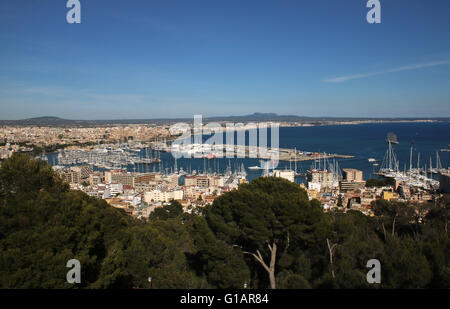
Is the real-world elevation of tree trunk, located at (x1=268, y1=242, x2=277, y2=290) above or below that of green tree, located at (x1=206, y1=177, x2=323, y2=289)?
below

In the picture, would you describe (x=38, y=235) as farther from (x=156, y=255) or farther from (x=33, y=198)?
(x=156, y=255)

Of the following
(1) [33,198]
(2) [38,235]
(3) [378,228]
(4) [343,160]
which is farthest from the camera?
(4) [343,160]

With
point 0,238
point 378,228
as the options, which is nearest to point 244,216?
point 0,238

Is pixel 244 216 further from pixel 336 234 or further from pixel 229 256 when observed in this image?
pixel 336 234

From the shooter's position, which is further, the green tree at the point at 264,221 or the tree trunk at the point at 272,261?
the green tree at the point at 264,221

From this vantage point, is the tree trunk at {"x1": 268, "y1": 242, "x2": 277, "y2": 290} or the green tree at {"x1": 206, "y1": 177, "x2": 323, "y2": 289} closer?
the tree trunk at {"x1": 268, "y1": 242, "x2": 277, "y2": 290}

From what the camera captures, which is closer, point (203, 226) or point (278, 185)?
point (203, 226)

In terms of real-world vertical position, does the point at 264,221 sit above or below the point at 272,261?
above

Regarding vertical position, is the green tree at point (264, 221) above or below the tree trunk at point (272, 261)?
above

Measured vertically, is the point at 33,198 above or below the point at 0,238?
above
